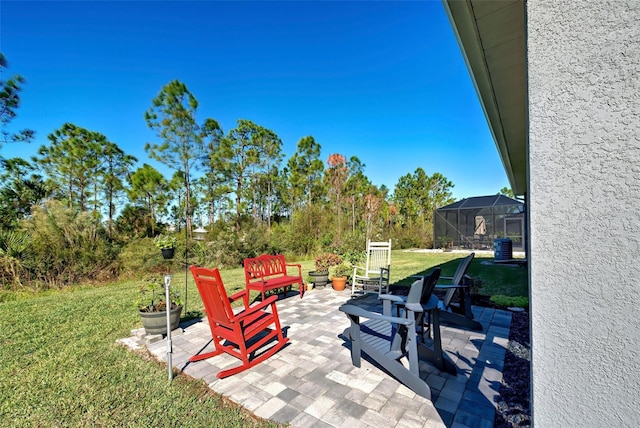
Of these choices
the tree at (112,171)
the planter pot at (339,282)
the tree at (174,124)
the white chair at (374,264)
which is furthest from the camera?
the tree at (112,171)

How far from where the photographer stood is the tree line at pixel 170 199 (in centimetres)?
734

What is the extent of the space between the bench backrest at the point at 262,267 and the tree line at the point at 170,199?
7.28 feet

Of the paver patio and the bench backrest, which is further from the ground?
the bench backrest

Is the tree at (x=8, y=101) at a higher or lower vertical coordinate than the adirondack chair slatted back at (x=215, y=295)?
higher

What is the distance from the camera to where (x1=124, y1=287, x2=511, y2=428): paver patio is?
1.88m

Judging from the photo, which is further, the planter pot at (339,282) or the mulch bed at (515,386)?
the planter pot at (339,282)

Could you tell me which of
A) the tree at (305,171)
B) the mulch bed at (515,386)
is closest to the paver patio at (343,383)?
the mulch bed at (515,386)

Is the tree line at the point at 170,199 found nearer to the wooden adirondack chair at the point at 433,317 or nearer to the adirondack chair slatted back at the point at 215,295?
the adirondack chair slatted back at the point at 215,295

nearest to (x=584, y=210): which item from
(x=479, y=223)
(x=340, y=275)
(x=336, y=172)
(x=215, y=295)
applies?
(x=215, y=295)

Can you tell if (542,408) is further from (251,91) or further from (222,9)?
(251,91)

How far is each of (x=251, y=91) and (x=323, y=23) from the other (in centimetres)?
481

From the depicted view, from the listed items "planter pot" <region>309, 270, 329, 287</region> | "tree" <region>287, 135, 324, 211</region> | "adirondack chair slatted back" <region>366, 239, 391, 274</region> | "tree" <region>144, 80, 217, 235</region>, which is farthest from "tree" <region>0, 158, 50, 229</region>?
"tree" <region>287, 135, 324, 211</region>

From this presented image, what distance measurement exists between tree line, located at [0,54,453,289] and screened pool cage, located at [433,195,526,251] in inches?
76.5

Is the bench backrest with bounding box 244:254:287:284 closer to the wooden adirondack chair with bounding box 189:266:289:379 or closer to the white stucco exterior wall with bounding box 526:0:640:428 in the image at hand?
the wooden adirondack chair with bounding box 189:266:289:379
